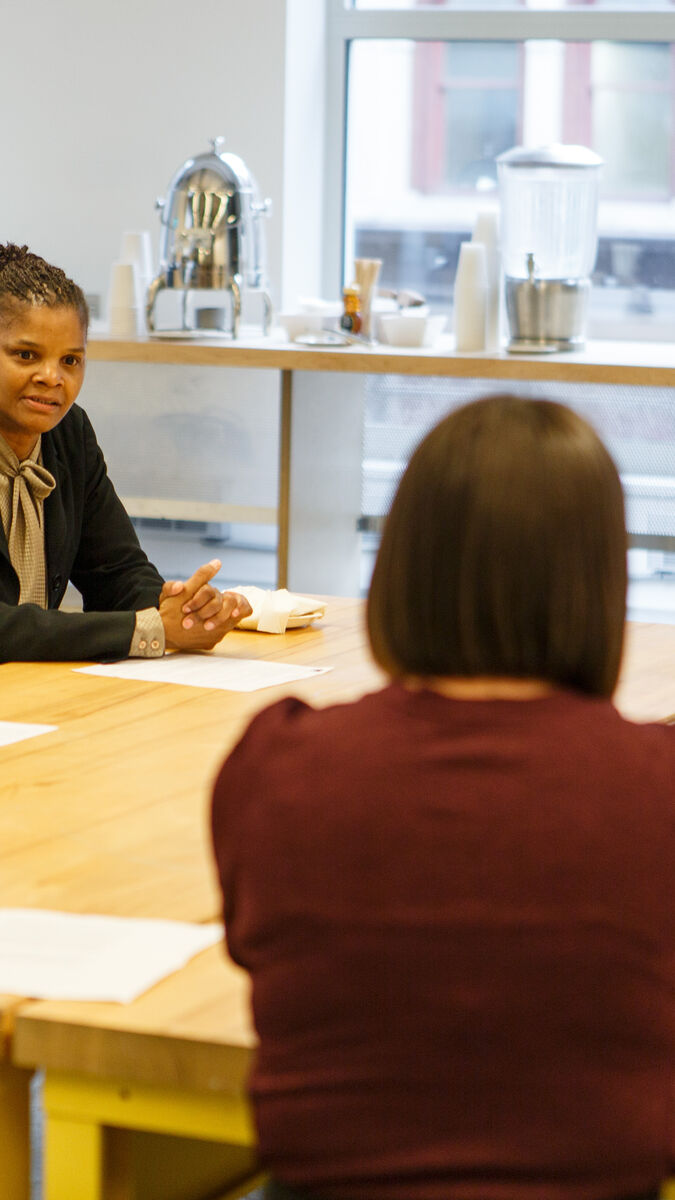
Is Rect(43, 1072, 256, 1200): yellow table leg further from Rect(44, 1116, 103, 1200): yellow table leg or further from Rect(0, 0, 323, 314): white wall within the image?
Rect(0, 0, 323, 314): white wall

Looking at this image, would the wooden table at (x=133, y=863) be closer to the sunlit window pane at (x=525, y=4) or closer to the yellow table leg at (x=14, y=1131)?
the yellow table leg at (x=14, y=1131)

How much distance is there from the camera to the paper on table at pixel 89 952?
93 cm

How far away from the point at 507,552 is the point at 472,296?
2550 millimetres

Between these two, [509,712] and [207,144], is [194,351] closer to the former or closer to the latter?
[207,144]

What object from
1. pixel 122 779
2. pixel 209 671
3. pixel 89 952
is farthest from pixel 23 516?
pixel 89 952

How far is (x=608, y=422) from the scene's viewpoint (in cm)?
315

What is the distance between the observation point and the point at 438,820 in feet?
2.39

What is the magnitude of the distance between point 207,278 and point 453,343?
57cm

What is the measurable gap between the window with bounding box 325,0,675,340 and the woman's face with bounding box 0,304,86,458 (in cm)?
201

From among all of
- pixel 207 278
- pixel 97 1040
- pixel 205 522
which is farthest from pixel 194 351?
pixel 97 1040

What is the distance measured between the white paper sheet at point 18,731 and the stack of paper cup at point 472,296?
74.4 inches

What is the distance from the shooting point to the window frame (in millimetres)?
3703

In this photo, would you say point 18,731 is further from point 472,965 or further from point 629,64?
point 629,64

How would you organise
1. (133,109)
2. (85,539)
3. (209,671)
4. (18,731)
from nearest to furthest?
1. (18,731)
2. (209,671)
3. (85,539)
4. (133,109)
